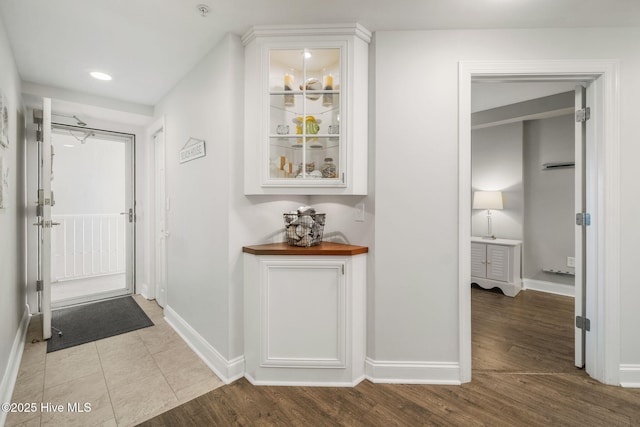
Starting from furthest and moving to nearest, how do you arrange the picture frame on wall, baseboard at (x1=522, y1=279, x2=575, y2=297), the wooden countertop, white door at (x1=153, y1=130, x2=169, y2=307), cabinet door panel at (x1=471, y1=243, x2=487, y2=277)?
1. cabinet door panel at (x1=471, y1=243, x2=487, y2=277)
2. baseboard at (x1=522, y1=279, x2=575, y2=297)
3. white door at (x1=153, y1=130, x2=169, y2=307)
4. the wooden countertop
5. the picture frame on wall

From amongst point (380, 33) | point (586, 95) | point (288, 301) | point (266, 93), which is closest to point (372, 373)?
point (288, 301)

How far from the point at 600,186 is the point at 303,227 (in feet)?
6.65

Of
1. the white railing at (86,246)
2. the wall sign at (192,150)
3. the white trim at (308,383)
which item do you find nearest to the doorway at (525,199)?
the white trim at (308,383)

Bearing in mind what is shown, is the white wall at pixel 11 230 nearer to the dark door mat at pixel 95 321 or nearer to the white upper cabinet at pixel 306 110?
the dark door mat at pixel 95 321

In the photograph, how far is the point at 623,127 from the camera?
1.98 meters

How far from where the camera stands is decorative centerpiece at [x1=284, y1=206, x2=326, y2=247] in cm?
204

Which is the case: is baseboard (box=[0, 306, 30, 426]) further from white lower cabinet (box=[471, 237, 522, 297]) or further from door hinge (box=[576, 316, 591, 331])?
white lower cabinet (box=[471, 237, 522, 297])

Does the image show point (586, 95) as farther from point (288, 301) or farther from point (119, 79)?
point (119, 79)

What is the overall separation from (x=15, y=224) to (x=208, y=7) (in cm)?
239

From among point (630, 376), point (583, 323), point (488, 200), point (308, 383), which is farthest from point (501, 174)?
point (308, 383)

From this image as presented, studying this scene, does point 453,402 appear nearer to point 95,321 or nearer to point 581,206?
point 581,206

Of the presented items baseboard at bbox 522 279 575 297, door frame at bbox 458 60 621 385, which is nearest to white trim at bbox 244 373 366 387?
door frame at bbox 458 60 621 385

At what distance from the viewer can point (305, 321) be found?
6.54ft

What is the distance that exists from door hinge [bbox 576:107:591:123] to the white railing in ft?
17.4
